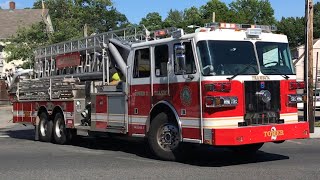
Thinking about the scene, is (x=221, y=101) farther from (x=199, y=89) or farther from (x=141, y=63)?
(x=141, y=63)

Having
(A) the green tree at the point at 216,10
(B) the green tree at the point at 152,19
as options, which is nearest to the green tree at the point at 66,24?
(B) the green tree at the point at 152,19

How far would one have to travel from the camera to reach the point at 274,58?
399 inches

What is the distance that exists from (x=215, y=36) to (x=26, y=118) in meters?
8.70

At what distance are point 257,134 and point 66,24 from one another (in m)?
27.3

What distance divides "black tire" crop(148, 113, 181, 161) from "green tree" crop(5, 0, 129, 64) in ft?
65.9

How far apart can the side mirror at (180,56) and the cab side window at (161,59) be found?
54 centimetres

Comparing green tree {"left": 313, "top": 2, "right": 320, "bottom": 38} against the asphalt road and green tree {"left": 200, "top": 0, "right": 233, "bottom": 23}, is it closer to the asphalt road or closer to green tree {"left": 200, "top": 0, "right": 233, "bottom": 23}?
green tree {"left": 200, "top": 0, "right": 233, "bottom": 23}

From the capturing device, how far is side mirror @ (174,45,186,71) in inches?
372

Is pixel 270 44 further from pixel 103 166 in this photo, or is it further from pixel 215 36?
pixel 103 166

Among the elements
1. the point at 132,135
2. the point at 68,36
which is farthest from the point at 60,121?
the point at 68,36

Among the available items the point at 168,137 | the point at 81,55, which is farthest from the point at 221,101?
the point at 81,55

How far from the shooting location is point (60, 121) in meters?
14.3

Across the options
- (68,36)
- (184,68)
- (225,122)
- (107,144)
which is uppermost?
(68,36)

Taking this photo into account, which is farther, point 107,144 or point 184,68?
point 107,144
